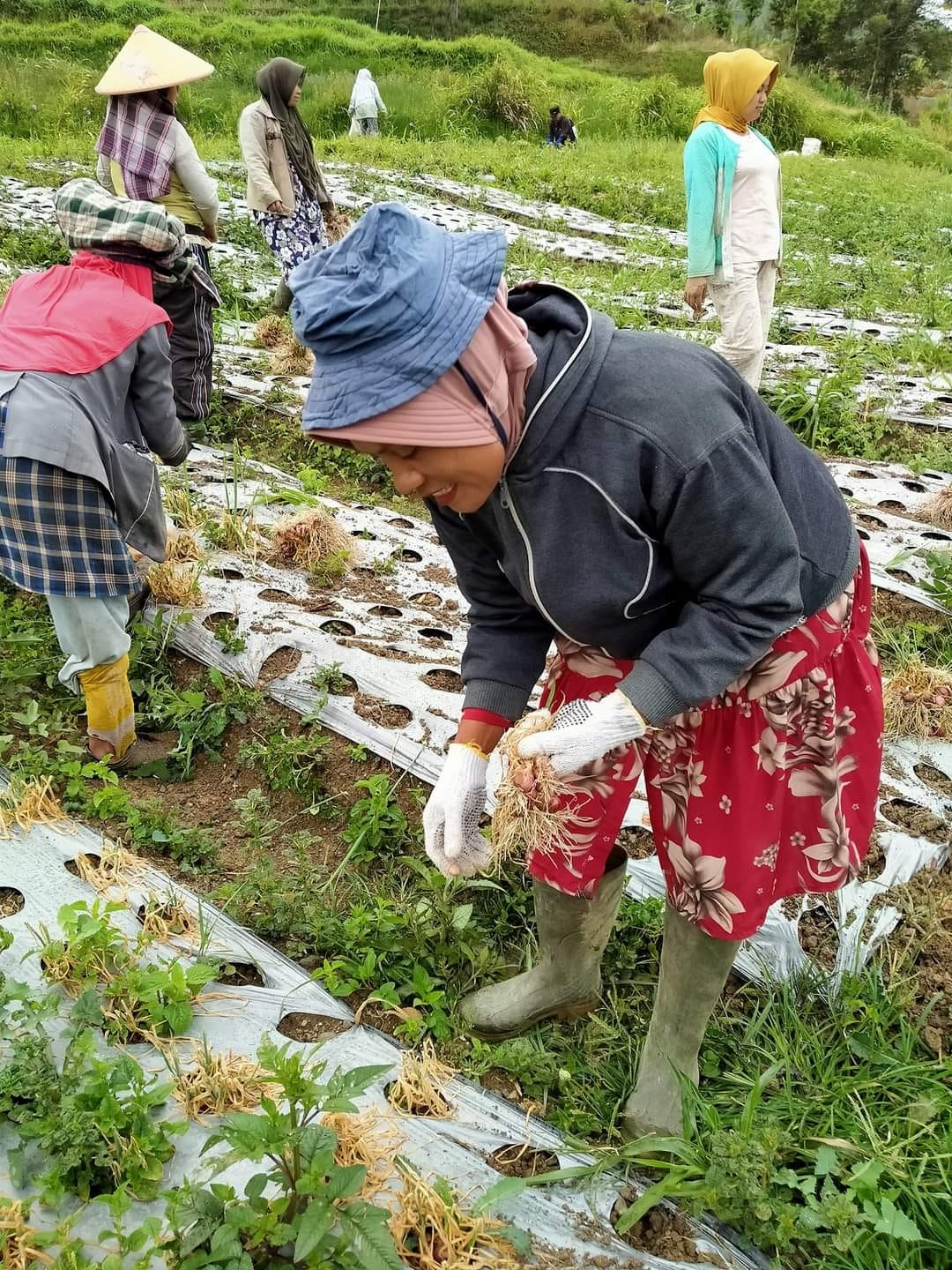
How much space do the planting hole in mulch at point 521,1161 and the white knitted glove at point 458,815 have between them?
0.53m

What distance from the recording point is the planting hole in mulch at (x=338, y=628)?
10.2 ft

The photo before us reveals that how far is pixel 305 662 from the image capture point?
115 inches

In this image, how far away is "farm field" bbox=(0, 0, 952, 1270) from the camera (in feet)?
4.87

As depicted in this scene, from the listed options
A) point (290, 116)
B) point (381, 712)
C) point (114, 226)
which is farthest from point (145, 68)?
point (381, 712)

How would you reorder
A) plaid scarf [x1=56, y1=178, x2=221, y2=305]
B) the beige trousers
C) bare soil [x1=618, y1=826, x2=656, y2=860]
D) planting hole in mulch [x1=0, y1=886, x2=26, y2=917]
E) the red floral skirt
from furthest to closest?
the beige trousers, plaid scarf [x1=56, y1=178, x2=221, y2=305], bare soil [x1=618, y1=826, x2=656, y2=860], planting hole in mulch [x1=0, y1=886, x2=26, y2=917], the red floral skirt

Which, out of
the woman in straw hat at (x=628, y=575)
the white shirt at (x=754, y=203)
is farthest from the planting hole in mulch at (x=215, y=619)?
the white shirt at (x=754, y=203)

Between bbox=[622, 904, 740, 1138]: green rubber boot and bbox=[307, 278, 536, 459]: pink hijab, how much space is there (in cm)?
96

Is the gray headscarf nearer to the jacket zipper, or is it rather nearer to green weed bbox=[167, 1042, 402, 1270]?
the jacket zipper

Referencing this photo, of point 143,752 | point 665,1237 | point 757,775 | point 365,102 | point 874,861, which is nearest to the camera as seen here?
point 757,775

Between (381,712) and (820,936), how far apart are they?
4.33ft

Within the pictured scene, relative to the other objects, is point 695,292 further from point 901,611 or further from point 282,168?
point 282,168

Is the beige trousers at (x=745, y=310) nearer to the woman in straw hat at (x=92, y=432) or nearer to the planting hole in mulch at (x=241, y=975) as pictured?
the woman in straw hat at (x=92, y=432)

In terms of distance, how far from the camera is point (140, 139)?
381cm

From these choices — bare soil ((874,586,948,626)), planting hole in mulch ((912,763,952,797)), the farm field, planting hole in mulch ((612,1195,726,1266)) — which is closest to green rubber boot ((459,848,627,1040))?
the farm field
